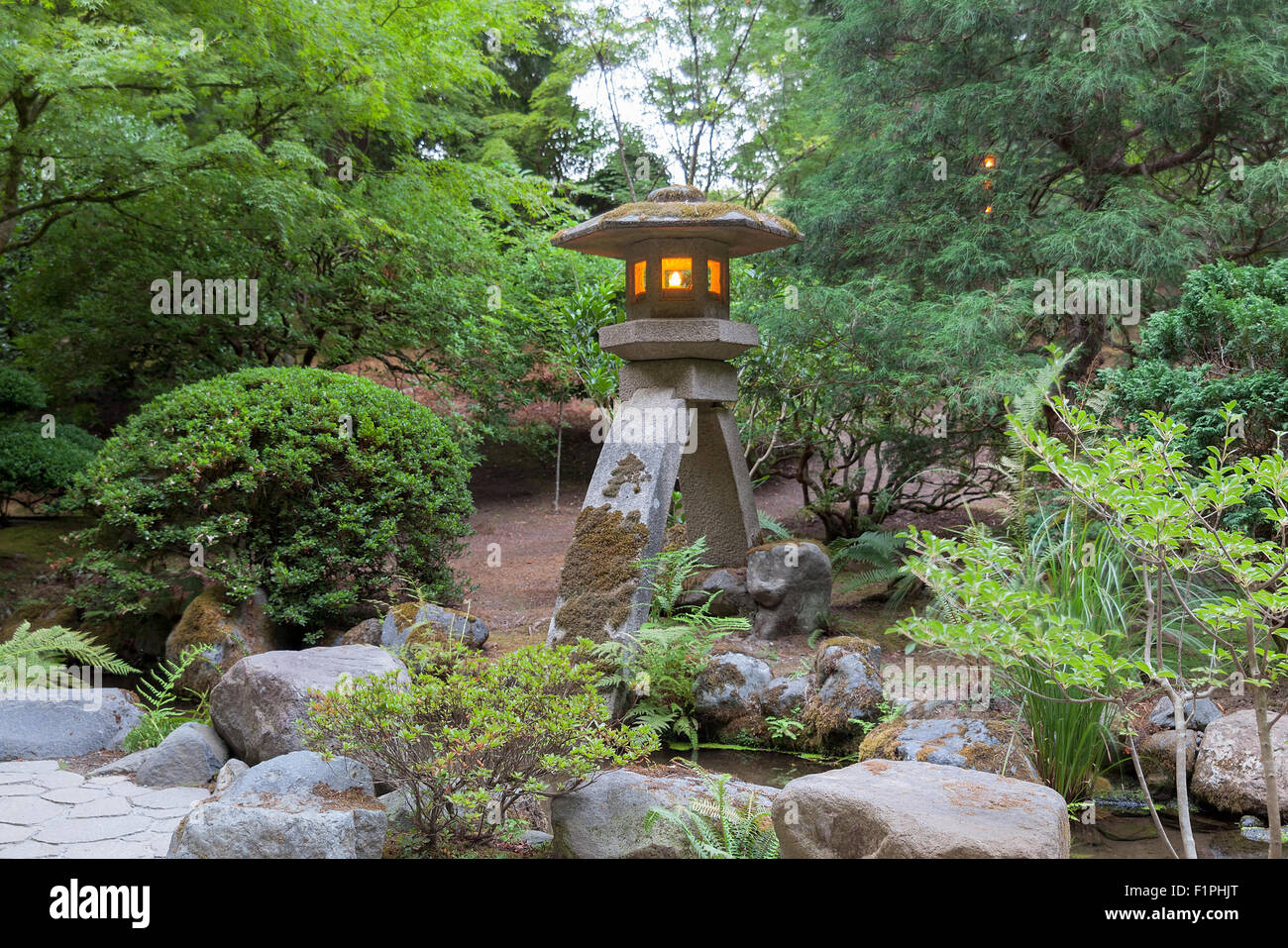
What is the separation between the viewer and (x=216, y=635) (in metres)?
5.95

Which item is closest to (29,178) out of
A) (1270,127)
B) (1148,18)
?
(1148,18)

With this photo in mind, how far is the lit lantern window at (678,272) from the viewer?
282 inches

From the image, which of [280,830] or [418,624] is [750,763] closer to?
[418,624]

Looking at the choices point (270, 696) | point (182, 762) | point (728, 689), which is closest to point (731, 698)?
point (728, 689)

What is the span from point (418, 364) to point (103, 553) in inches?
214

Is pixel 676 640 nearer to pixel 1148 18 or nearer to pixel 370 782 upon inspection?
pixel 370 782

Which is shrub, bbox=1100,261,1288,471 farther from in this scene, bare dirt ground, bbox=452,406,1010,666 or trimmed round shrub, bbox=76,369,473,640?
trimmed round shrub, bbox=76,369,473,640

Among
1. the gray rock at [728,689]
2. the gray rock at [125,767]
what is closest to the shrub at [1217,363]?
the gray rock at [728,689]

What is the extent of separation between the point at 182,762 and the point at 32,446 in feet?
Result: 19.0

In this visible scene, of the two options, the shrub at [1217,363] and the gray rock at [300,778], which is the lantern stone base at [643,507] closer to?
the gray rock at [300,778]

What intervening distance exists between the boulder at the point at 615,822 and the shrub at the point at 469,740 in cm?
7

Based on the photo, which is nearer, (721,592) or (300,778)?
(300,778)

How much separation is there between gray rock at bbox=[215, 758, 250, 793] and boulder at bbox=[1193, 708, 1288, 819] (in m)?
4.77

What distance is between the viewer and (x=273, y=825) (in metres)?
3.06
